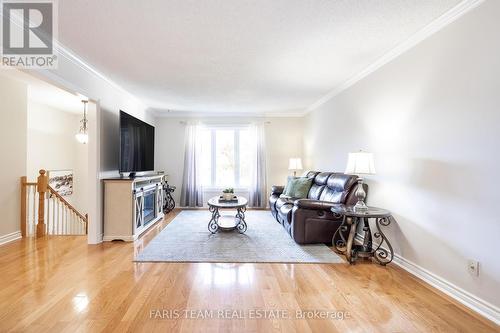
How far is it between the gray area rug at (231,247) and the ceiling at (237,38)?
2.44m

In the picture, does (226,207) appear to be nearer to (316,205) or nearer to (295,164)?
(316,205)

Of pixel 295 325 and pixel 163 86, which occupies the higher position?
pixel 163 86

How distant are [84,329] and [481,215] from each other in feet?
10.0

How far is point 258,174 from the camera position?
20.2 feet

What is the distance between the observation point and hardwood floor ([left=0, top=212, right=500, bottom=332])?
1.73 metres

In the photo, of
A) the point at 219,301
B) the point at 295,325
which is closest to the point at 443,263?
the point at 295,325

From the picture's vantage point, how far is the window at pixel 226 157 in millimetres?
6379

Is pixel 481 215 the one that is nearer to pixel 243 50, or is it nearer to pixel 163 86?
pixel 243 50

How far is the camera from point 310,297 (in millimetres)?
2100

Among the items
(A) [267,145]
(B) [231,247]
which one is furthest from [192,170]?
(B) [231,247]

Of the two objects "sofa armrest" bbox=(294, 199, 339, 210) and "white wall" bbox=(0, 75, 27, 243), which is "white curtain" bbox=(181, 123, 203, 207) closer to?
"white wall" bbox=(0, 75, 27, 243)

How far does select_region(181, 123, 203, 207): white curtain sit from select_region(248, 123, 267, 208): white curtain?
1355 millimetres

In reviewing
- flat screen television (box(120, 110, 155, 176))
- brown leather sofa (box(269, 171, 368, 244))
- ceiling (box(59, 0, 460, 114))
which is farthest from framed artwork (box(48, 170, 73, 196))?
brown leather sofa (box(269, 171, 368, 244))

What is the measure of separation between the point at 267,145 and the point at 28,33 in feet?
15.9
